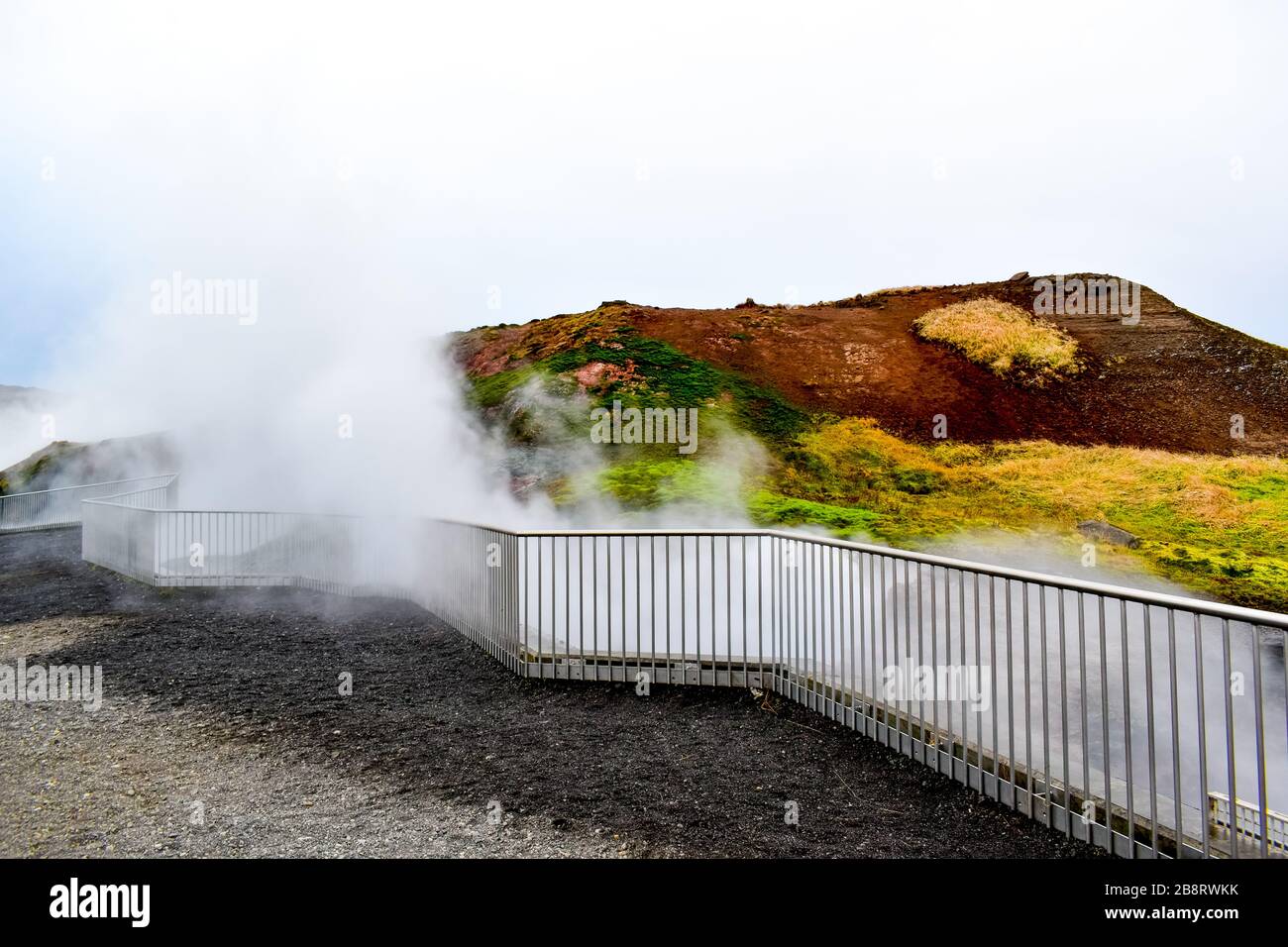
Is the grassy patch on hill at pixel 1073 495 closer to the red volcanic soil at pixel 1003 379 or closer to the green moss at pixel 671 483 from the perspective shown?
the green moss at pixel 671 483

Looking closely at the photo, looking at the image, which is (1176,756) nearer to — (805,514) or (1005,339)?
(805,514)

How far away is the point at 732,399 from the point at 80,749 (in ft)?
86.3

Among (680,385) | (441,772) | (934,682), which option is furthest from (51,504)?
(934,682)

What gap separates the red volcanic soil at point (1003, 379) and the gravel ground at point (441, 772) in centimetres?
2510

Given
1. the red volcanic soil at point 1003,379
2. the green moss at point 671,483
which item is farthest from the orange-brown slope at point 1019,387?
the green moss at point 671,483

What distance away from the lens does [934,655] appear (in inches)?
221

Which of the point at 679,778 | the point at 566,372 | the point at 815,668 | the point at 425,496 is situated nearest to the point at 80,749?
the point at 679,778

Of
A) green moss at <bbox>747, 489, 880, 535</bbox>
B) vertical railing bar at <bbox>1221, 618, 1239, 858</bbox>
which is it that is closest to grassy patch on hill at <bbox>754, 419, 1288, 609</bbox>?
green moss at <bbox>747, 489, 880, 535</bbox>

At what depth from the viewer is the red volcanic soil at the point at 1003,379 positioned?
31406 millimetres

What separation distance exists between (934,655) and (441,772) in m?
3.75

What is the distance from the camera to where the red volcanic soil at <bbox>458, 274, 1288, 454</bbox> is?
31.4m

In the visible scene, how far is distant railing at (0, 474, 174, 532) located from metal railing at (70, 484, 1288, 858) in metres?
15.2

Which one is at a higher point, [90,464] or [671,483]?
[90,464]

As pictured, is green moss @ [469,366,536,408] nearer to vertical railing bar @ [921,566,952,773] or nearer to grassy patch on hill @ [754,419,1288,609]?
grassy patch on hill @ [754,419,1288,609]
